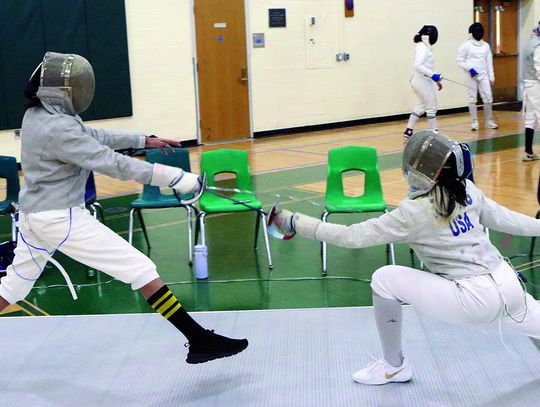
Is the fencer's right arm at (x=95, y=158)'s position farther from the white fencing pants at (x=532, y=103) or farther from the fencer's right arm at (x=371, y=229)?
the white fencing pants at (x=532, y=103)

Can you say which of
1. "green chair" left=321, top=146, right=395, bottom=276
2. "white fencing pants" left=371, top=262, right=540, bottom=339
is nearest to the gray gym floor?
"white fencing pants" left=371, top=262, right=540, bottom=339

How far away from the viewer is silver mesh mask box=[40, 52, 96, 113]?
3121mm

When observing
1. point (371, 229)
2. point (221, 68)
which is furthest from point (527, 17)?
point (371, 229)

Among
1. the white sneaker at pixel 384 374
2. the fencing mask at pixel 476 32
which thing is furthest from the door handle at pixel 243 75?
the white sneaker at pixel 384 374

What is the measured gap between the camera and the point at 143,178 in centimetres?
313

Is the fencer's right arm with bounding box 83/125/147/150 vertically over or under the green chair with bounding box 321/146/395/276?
over

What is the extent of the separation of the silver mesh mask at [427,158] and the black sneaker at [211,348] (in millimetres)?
1086

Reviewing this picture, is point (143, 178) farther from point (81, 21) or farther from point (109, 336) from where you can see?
point (81, 21)

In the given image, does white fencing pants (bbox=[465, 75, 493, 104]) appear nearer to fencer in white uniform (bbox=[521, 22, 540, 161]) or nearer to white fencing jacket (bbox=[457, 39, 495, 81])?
white fencing jacket (bbox=[457, 39, 495, 81])

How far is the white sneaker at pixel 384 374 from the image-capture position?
123 inches

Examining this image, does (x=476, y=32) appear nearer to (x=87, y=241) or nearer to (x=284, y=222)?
(x=284, y=222)

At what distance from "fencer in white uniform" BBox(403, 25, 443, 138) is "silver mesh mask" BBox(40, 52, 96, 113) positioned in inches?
317

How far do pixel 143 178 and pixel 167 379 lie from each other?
95 cm

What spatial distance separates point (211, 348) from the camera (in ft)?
10.5
